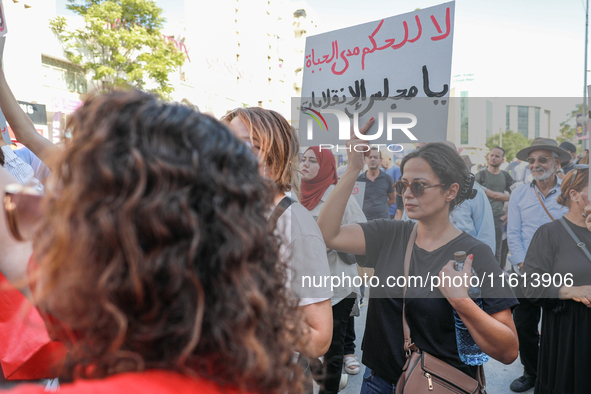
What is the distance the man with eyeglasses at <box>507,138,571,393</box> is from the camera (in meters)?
2.82

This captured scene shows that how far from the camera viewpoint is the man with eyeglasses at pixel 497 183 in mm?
4098

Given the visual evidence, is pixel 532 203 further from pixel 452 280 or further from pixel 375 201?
pixel 452 280

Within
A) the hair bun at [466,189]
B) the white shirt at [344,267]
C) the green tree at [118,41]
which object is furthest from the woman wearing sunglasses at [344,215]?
the green tree at [118,41]

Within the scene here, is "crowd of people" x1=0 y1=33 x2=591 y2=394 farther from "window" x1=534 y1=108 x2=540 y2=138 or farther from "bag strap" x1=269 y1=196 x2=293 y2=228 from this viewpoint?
"window" x1=534 y1=108 x2=540 y2=138

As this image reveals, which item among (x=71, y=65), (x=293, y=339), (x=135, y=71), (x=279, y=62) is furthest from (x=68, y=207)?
(x=279, y=62)

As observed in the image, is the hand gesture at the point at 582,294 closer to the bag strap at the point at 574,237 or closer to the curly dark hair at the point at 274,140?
the bag strap at the point at 574,237

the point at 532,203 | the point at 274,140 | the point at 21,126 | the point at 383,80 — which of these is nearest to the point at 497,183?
the point at 532,203

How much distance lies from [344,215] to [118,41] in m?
17.5

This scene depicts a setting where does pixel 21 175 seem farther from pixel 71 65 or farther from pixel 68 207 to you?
pixel 71 65

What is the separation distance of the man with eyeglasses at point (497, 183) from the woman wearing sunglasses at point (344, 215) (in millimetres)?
1608

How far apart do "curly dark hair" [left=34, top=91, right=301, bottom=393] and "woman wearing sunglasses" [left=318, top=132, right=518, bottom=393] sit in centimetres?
131

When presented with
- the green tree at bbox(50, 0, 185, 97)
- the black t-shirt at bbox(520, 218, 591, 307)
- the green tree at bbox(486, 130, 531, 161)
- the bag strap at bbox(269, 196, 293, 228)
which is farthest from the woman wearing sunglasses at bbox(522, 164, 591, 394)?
the green tree at bbox(50, 0, 185, 97)

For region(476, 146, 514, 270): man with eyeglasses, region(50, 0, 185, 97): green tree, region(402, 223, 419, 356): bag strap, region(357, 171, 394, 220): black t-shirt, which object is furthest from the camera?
region(50, 0, 185, 97): green tree

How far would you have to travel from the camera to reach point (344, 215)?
124 inches
